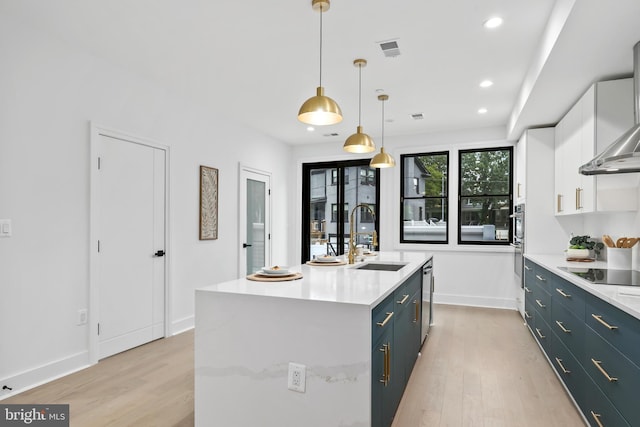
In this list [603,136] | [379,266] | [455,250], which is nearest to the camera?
[603,136]

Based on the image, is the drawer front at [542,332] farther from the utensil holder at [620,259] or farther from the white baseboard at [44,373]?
the white baseboard at [44,373]

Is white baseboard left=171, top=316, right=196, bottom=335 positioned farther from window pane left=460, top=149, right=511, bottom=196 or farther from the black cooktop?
window pane left=460, top=149, right=511, bottom=196

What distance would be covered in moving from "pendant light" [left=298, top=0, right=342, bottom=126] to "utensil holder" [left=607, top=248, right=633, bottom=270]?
244cm

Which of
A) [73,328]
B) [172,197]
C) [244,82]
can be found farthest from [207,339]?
[244,82]

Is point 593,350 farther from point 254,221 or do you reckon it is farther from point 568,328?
point 254,221

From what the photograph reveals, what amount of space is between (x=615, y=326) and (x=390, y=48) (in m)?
2.46

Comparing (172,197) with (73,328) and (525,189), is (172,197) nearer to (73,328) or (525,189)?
(73,328)

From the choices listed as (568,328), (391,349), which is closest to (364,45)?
(391,349)

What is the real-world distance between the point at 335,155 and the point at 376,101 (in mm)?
2173

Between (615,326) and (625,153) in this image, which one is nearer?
(615,326)

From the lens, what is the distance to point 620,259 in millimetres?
2898

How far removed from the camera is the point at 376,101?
441cm

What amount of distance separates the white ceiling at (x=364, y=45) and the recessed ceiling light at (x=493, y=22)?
0.18 ft

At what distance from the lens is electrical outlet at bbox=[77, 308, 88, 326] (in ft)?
10.1
